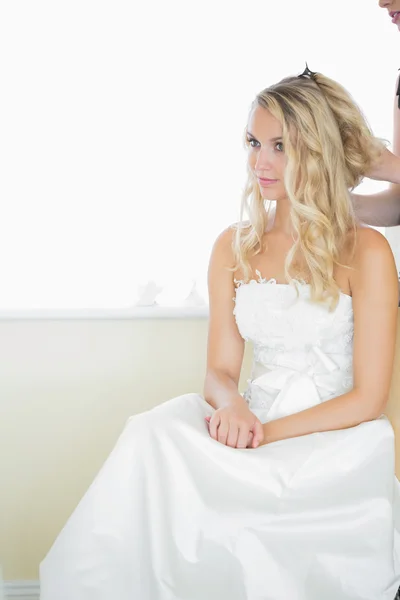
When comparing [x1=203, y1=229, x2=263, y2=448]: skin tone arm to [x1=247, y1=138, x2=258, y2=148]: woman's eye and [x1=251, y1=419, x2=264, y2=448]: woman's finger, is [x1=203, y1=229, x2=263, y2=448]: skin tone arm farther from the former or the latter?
[x1=247, y1=138, x2=258, y2=148]: woman's eye

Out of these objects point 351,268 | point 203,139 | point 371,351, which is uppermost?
point 203,139

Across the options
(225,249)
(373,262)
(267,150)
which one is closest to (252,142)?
(267,150)

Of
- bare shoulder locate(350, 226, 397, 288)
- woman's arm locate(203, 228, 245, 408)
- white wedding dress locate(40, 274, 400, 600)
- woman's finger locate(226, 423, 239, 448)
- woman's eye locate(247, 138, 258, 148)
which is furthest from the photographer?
woman's arm locate(203, 228, 245, 408)

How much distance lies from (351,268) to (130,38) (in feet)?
3.97

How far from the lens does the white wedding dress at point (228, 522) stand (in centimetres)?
165

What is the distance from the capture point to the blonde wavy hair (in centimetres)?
194

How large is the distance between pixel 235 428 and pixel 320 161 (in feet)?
2.25

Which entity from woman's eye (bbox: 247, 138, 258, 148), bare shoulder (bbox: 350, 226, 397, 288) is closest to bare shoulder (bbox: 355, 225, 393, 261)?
bare shoulder (bbox: 350, 226, 397, 288)

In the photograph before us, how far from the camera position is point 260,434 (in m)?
1.83

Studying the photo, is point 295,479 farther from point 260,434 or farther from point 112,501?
point 112,501

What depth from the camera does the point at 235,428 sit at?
1.79 meters

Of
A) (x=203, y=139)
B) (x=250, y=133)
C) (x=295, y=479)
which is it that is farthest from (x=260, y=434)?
(x=203, y=139)

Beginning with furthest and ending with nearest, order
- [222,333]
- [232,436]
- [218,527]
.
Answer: [222,333], [232,436], [218,527]

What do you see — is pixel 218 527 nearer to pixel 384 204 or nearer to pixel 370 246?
pixel 370 246
